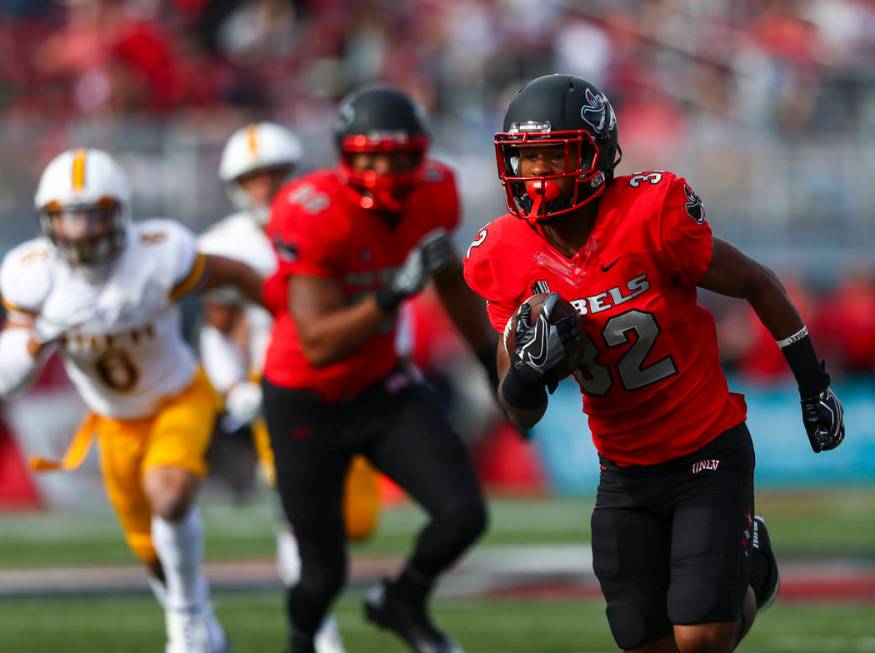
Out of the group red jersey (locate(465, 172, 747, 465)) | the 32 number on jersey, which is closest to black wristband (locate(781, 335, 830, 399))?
red jersey (locate(465, 172, 747, 465))

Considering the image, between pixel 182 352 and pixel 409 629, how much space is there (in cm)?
129

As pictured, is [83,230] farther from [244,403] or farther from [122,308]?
[244,403]

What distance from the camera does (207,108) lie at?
40.1 feet

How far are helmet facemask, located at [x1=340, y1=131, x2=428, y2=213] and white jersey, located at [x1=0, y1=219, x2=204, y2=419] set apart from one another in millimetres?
713

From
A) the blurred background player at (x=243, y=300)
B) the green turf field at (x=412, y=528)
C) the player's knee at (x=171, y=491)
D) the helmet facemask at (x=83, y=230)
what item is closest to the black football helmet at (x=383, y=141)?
the helmet facemask at (x=83, y=230)

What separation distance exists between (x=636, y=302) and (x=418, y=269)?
4.10 feet

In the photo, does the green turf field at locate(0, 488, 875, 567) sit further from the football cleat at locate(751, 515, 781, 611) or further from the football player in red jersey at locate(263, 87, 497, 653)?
the football cleat at locate(751, 515, 781, 611)

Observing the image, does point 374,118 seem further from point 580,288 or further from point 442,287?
point 580,288

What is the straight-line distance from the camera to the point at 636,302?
3883 mm

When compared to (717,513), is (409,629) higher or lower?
lower

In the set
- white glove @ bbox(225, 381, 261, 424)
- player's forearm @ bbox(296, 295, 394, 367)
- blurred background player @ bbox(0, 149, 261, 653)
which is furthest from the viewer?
white glove @ bbox(225, 381, 261, 424)

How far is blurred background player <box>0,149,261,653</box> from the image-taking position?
5508 mm

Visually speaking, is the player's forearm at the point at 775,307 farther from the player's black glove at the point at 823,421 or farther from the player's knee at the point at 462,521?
the player's knee at the point at 462,521

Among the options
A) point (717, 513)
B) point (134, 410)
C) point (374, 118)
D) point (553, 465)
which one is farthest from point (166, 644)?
point (553, 465)
